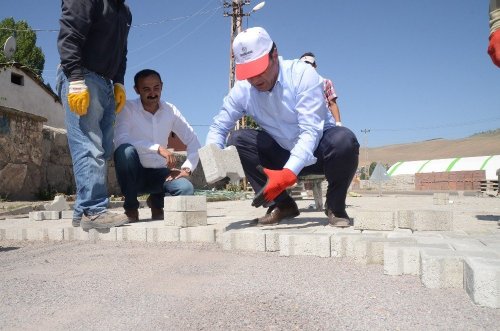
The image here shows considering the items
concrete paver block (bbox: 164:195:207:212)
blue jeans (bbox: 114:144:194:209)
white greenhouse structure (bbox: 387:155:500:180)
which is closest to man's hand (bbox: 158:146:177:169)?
blue jeans (bbox: 114:144:194:209)

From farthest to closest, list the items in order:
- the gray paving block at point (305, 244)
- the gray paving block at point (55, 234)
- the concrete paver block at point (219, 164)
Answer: the gray paving block at point (55, 234) < the concrete paver block at point (219, 164) < the gray paving block at point (305, 244)

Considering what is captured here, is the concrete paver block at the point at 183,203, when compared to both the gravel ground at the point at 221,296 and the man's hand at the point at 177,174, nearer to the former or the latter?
the man's hand at the point at 177,174

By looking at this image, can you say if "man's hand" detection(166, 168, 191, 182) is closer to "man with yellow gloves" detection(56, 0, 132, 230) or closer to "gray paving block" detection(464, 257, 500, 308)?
"man with yellow gloves" detection(56, 0, 132, 230)

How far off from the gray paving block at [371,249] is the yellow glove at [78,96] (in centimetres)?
214

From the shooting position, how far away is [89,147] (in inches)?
128

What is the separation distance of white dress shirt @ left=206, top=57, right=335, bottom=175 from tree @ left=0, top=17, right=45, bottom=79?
88.2 ft

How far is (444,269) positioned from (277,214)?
68.1 inches

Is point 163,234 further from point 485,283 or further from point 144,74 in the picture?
point 485,283

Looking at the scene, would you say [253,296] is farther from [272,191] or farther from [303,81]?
[303,81]

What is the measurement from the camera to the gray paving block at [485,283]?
59.1 inches

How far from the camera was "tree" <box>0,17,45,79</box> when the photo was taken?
2670 centimetres

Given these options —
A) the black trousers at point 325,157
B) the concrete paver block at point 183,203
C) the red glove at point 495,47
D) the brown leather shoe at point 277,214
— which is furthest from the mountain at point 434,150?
the concrete paver block at point 183,203

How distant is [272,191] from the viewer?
9.20 ft

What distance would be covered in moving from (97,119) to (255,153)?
1.24 metres
